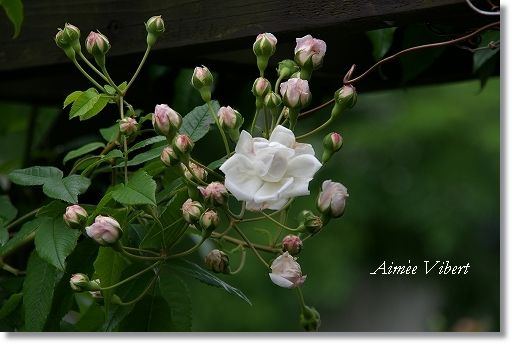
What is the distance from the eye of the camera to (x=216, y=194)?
0.77 metres

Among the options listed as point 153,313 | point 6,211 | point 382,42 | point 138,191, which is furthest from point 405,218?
point 138,191

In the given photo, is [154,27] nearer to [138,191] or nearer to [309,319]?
[138,191]

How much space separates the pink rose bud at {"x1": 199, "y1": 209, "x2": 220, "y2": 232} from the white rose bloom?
0.15 ft

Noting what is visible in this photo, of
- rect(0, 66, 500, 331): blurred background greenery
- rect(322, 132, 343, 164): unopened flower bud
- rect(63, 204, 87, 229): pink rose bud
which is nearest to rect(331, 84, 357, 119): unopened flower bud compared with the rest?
rect(322, 132, 343, 164): unopened flower bud

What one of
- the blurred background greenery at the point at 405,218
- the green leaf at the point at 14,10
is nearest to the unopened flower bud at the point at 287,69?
the green leaf at the point at 14,10

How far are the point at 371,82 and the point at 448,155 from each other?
3314mm

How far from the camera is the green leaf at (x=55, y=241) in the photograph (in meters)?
0.85

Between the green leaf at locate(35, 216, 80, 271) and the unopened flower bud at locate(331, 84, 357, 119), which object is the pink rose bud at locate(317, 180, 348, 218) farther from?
the green leaf at locate(35, 216, 80, 271)

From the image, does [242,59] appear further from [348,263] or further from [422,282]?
[422,282]

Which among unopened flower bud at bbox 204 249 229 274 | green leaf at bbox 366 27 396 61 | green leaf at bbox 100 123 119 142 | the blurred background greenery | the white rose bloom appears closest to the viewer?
the white rose bloom

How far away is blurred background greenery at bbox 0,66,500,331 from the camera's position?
4.39 metres

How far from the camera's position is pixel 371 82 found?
1395 millimetres

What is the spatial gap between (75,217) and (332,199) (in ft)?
0.69

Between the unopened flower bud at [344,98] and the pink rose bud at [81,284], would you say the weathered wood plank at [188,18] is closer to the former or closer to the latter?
the unopened flower bud at [344,98]
